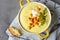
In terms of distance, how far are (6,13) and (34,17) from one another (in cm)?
17

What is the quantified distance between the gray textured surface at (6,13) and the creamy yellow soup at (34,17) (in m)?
0.11

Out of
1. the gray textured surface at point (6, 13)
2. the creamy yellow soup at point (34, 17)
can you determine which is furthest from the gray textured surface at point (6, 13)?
the creamy yellow soup at point (34, 17)

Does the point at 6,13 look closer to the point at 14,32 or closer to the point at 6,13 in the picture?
the point at 6,13

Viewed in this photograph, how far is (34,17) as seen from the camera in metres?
0.65

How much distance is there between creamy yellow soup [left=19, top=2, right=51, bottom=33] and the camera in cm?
64

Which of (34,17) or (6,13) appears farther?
(6,13)

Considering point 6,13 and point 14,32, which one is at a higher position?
point 6,13

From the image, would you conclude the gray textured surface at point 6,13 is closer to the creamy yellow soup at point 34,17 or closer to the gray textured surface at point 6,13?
the gray textured surface at point 6,13

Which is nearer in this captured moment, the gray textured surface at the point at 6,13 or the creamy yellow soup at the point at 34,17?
the creamy yellow soup at the point at 34,17

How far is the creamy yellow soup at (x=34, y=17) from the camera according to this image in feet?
2.10

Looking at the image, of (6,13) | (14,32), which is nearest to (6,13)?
(6,13)

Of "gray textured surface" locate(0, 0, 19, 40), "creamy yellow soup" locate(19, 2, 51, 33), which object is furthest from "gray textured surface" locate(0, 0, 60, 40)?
"creamy yellow soup" locate(19, 2, 51, 33)

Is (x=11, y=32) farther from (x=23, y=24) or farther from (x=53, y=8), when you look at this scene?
(x=53, y=8)

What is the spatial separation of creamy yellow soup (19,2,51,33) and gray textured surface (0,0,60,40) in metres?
0.11
